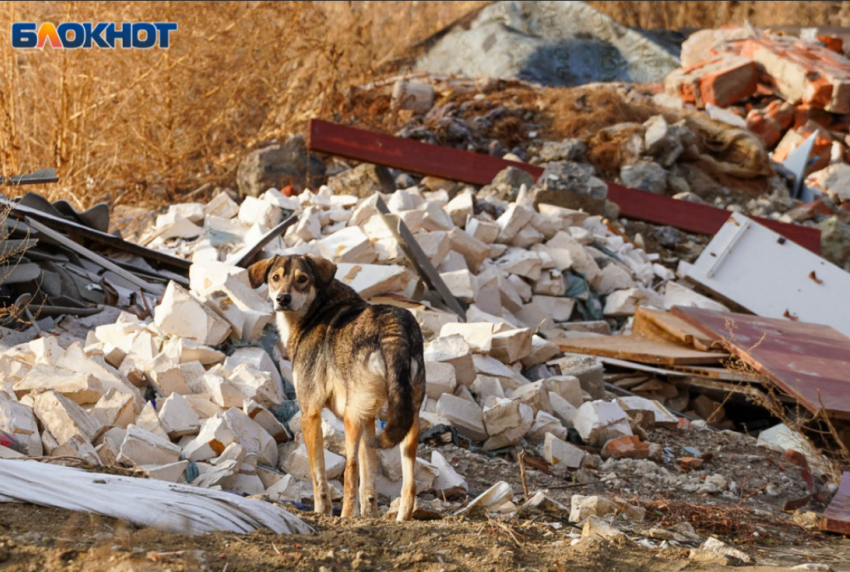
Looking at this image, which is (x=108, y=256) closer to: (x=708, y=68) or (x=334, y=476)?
(x=334, y=476)

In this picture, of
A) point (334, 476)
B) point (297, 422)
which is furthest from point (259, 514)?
point (297, 422)

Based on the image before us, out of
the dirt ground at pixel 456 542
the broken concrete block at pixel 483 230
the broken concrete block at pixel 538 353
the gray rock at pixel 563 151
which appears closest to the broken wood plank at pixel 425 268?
the broken concrete block at pixel 538 353

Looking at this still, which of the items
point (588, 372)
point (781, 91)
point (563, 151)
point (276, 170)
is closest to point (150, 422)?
point (588, 372)

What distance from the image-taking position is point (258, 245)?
773 cm

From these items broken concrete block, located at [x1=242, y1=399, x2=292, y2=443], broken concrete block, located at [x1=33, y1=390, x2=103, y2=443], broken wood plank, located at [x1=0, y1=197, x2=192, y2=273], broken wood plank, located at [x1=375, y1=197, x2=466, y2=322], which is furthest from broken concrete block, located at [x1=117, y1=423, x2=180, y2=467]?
broken wood plank, located at [x1=375, y1=197, x2=466, y2=322]

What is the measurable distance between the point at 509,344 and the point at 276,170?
553 centimetres

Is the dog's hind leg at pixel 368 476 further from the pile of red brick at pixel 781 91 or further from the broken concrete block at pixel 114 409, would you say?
the pile of red brick at pixel 781 91

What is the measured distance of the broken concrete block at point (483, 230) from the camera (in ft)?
29.0

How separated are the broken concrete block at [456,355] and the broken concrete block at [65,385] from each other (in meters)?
2.21

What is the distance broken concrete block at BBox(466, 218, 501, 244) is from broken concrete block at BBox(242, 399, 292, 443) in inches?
160

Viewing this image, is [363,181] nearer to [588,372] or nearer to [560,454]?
[588,372]

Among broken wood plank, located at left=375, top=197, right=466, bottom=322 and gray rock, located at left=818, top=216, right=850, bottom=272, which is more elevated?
broken wood plank, located at left=375, top=197, right=466, bottom=322

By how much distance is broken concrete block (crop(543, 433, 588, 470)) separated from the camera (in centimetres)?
571

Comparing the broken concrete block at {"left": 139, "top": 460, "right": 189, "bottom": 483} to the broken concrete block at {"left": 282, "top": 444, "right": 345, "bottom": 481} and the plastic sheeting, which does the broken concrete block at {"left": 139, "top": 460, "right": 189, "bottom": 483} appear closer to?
the broken concrete block at {"left": 282, "top": 444, "right": 345, "bottom": 481}
